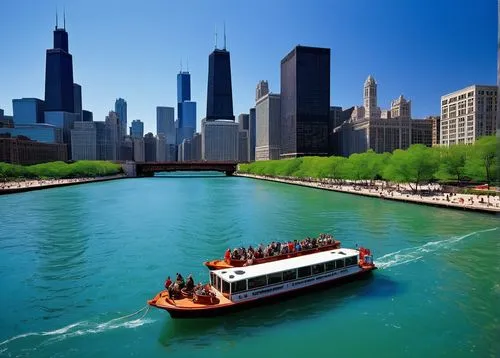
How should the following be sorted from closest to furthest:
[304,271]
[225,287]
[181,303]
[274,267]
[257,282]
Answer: [181,303]
[225,287]
[257,282]
[274,267]
[304,271]

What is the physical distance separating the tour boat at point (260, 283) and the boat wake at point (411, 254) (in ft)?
16.1

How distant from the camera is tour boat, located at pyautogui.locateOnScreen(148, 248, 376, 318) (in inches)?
1002

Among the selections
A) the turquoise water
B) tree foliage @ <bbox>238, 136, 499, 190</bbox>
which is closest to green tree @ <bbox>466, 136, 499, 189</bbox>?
tree foliage @ <bbox>238, 136, 499, 190</bbox>

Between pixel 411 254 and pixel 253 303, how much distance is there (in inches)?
835

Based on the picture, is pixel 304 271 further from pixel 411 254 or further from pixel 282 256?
pixel 411 254

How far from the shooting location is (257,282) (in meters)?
27.7

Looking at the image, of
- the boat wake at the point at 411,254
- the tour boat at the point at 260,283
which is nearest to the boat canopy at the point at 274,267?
the tour boat at the point at 260,283

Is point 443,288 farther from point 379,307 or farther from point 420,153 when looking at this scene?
point 420,153

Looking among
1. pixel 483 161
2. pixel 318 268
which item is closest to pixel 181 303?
pixel 318 268

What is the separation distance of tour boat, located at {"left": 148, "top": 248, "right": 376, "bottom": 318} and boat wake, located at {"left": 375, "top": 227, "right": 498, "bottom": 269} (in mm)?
4903

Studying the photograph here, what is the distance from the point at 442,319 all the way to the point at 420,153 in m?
82.0

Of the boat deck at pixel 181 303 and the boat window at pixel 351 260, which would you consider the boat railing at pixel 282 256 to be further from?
the boat deck at pixel 181 303

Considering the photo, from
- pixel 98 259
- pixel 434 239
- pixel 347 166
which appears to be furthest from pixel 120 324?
pixel 347 166

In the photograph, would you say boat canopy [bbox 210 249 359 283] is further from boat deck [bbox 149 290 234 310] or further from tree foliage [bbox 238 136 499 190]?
tree foliage [bbox 238 136 499 190]
